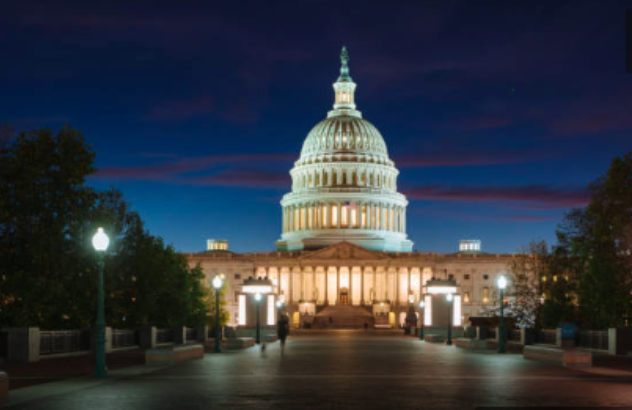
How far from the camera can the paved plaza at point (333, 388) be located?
20.8 m

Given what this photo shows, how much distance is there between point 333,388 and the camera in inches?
963

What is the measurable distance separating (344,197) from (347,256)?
71.2 feet

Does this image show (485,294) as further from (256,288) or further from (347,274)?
(256,288)

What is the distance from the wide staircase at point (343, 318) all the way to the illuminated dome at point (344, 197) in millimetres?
33273

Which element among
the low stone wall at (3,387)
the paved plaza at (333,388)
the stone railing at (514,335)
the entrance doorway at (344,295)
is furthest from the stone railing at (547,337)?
the entrance doorway at (344,295)

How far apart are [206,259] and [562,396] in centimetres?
15937

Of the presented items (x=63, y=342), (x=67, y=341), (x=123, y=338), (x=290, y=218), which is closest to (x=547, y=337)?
(x=123, y=338)

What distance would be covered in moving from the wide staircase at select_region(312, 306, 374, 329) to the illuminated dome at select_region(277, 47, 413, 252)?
3327 centimetres

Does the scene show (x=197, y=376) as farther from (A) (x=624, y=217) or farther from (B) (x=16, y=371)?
(A) (x=624, y=217)

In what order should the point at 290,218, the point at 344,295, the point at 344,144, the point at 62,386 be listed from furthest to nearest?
the point at 290,218, the point at 344,144, the point at 344,295, the point at 62,386

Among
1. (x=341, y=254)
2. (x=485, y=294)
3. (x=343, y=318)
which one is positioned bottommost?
(x=343, y=318)

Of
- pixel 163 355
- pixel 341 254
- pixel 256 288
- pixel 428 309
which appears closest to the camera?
pixel 163 355

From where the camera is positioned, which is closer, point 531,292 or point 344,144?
point 531,292

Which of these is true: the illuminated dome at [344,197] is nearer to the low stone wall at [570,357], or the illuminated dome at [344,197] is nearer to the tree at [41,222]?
the tree at [41,222]
